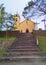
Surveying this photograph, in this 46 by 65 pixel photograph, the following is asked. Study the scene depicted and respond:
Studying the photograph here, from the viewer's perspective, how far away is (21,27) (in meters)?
65.4

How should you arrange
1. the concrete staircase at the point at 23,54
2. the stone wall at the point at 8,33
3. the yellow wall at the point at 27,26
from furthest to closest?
the yellow wall at the point at 27,26, the stone wall at the point at 8,33, the concrete staircase at the point at 23,54

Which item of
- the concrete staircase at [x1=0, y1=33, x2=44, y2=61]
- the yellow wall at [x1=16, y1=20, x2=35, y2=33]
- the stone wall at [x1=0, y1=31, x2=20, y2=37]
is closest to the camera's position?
the concrete staircase at [x1=0, y1=33, x2=44, y2=61]

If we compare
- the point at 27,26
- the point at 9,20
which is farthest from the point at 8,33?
the point at 27,26

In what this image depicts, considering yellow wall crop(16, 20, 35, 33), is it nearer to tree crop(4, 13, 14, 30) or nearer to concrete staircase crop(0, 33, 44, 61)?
tree crop(4, 13, 14, 30)

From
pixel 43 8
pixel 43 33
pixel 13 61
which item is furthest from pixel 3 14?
pixel 13 61

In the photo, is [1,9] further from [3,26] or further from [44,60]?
[44,60]

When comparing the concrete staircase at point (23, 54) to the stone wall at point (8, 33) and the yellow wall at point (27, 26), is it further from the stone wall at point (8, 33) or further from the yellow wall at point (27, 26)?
the yellow wall at point (27, 26)

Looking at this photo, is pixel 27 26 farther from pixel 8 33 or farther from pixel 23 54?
pixel 23 54

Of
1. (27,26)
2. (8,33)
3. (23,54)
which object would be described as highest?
(27,26)

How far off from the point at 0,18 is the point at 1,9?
2.92 m

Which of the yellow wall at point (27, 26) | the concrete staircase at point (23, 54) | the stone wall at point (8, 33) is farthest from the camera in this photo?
the yellow wall at point (27, 26)

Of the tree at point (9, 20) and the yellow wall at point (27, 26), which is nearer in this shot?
the tree at point (9, 20)

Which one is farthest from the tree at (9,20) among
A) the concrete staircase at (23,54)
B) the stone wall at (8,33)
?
the concrete staircase at (23,54)

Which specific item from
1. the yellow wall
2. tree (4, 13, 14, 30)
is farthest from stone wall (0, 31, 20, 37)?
the yellow wall
